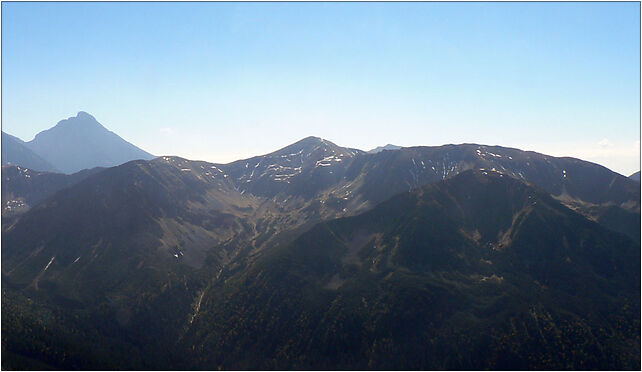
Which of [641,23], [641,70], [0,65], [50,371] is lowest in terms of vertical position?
[50,371]

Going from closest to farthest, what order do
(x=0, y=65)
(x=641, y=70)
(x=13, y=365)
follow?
1. (x=0, y=65)
2. (x=641, y=70)
3. (x=13, y=365)

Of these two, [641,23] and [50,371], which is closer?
[641,23]

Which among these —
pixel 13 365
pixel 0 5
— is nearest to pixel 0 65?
pixel 0 5

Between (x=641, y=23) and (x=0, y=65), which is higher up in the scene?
(x=641, y=23)

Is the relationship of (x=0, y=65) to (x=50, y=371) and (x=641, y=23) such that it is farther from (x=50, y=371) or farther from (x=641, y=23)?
(x=641, y=23)

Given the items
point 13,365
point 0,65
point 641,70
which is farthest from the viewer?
point 13,365

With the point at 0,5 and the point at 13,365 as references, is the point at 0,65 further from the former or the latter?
the point at 13,365

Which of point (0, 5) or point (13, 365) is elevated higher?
point (0, 5)

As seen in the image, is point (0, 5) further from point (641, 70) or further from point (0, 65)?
point (641, 70)

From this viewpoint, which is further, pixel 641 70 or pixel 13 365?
pixel 13 365

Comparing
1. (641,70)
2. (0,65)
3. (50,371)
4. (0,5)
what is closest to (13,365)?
(50,371)
